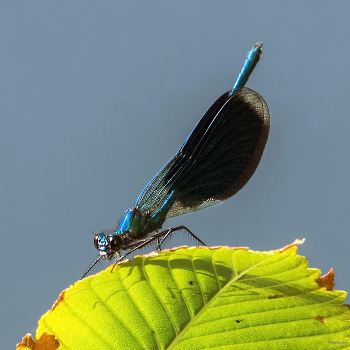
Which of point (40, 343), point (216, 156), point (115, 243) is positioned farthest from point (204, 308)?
point (216, 156)

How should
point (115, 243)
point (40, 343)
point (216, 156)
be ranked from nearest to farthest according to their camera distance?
point (40, 343)
point (115, 243)
point (216, 156)

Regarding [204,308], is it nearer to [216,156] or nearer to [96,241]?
[96,241]

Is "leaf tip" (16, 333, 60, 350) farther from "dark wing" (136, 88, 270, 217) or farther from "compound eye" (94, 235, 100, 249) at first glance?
"dark wing" (136, 88, 270, 217)

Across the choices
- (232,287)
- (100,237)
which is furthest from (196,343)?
(100,237)

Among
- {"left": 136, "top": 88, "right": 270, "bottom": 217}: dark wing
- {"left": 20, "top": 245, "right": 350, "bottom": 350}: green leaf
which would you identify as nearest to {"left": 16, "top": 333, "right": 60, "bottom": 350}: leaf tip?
{"left": 20, "top": 245, "right": 350, "bottom": 350}: green leaf

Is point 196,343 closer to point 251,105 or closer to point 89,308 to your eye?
point 89,308

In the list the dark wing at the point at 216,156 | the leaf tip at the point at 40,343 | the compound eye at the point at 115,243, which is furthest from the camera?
the dark wing at the point at 216,156

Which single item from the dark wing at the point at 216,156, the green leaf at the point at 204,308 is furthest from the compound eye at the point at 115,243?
the green leaf at the point at 204,308

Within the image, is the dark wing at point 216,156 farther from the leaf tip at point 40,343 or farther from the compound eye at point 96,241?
the leaf tip at point 40,343
